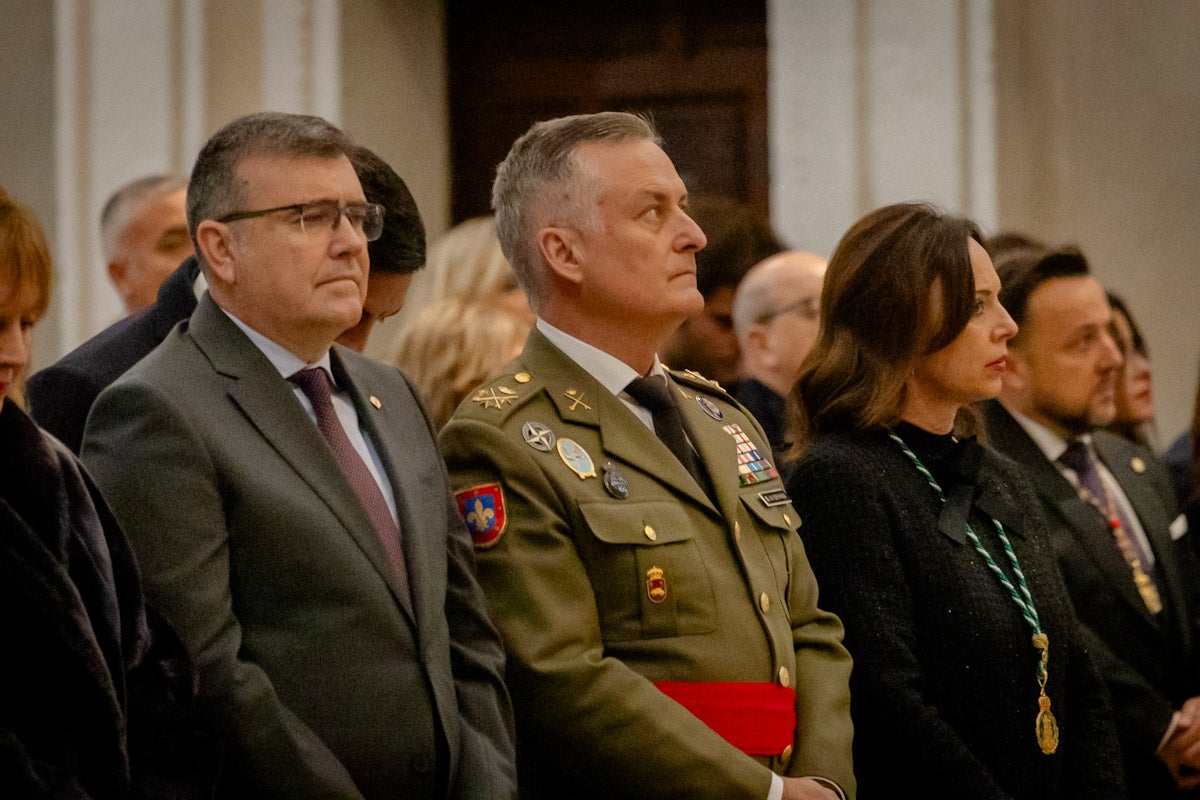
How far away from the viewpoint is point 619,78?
6.18m

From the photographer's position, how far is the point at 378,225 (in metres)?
2.62

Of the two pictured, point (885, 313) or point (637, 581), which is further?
point (885, 313)

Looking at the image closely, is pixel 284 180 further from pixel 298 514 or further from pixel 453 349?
pixel 453 349

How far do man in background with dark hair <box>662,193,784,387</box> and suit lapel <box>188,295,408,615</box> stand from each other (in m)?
2.35

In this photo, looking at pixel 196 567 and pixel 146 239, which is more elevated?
pixel 146 239

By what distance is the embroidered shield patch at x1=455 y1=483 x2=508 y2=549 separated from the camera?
264 centimetres

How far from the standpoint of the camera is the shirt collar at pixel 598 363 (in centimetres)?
286

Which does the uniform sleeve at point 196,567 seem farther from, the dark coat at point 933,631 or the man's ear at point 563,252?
the dark coat at point 933,631

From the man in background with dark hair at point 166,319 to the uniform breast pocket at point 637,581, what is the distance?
719mm

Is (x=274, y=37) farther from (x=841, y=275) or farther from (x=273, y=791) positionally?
(x=273, y=791)

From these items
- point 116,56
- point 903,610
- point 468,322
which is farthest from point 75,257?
point 903,610

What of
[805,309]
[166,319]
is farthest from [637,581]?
[805,309]

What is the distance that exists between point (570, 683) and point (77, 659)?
818 mm

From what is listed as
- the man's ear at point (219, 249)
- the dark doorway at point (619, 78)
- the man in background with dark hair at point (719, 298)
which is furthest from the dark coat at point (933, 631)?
the dark doorway at point (619, 78)
